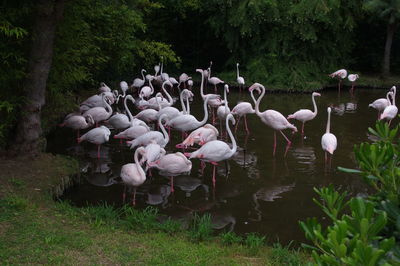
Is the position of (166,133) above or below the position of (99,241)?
above

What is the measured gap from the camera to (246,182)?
8.37 metres

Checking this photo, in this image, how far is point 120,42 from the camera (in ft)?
37.2

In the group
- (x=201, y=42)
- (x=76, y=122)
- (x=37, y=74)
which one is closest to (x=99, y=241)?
(x=37, y=74)

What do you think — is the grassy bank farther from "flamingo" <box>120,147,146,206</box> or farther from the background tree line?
the background tree line

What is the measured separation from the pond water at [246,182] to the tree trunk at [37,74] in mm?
1131

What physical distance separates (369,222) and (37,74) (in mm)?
6877

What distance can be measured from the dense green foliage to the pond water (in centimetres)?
443

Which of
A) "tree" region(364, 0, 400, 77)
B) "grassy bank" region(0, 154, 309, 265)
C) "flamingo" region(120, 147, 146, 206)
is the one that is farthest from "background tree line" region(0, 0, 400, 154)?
"grassy bank" region(0, 154, 309, 265)

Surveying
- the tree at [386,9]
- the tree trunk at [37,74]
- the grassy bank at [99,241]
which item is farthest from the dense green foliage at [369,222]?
the tree at [386,9]

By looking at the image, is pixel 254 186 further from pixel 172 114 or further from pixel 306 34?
pixel 306 34

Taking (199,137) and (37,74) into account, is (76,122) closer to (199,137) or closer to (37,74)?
(37,74)

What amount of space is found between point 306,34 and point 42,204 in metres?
15.7

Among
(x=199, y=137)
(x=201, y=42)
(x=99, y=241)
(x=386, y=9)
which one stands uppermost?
(x=386, y=9)

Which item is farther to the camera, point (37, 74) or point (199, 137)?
point (199, 137)
